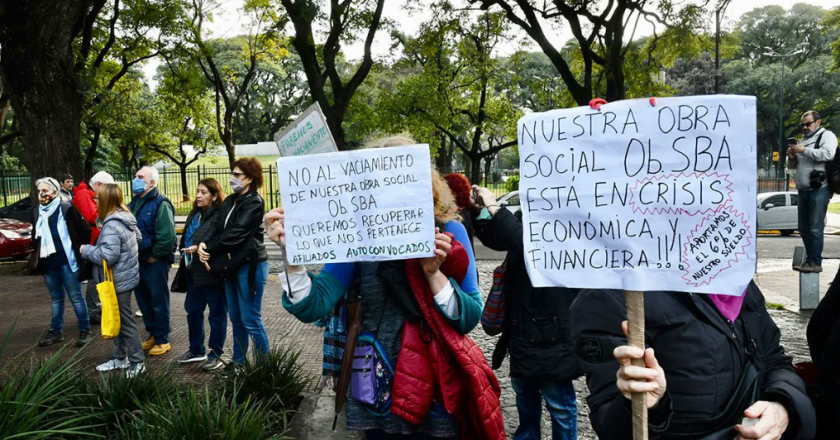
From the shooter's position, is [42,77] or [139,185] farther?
[42,77]

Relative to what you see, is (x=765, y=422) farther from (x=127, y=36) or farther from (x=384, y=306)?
(x=127, y=36)

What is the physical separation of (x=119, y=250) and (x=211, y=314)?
99cm

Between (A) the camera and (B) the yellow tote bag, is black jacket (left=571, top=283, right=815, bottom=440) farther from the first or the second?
(B) the yellow tote bag

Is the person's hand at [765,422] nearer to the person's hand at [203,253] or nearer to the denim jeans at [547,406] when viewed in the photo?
the denim jeans at [547,406]

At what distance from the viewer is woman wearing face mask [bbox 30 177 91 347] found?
645 centimetres

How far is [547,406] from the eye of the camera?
11.4ft

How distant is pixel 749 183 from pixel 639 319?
495mm

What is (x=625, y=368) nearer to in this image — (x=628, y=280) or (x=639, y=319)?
(x=639, y=319)

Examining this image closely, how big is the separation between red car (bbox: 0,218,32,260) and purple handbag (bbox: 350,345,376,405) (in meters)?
13.0

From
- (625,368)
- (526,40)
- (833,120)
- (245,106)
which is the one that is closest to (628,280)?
(625,368)

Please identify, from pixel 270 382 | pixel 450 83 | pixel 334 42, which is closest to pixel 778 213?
pixel 450 83

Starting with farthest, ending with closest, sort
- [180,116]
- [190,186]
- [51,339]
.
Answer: [190,186] → [180,116] → [51,339]

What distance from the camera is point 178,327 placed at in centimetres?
745

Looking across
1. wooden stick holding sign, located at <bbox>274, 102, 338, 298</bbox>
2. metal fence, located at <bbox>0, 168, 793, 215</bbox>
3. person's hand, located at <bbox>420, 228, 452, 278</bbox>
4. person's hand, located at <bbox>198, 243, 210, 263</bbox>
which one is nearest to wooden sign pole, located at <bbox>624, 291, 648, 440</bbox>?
person's hand, located at <bbox>420, 228, 452, 278</bbox>
